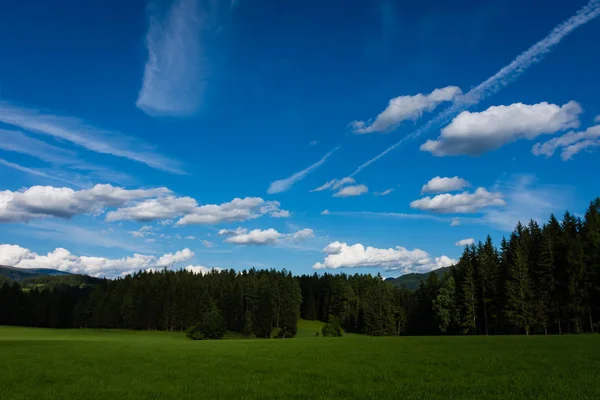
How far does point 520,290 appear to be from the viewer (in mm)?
69938

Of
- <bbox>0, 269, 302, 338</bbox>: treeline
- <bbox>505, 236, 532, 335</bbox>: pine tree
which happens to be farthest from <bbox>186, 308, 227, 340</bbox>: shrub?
<bbox>505, 236, 532, 335</bbox>: pine tree

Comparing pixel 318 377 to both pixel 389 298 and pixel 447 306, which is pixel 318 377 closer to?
pixel 447 306

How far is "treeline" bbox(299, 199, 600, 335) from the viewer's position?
63562mm

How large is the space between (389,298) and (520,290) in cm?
4909

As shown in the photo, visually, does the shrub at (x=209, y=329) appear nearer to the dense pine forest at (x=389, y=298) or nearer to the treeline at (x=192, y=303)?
the dense pine forest at (x=389, y=298)

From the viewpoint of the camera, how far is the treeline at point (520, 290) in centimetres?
6356

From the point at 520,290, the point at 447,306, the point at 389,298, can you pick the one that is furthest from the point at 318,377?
the point at 389,298

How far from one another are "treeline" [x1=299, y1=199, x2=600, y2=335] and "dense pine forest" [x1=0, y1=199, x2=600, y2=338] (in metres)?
0.20

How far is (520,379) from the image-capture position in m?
19.1

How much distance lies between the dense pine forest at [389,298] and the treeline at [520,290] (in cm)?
20

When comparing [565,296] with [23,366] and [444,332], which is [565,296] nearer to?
[444,332]

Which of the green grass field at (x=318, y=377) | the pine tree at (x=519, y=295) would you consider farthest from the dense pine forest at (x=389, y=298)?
the green grass field at (x=318, y=377)

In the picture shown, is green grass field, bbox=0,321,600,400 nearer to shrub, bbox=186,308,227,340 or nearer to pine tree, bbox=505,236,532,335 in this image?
pine tree, bbox=505,236,532,335

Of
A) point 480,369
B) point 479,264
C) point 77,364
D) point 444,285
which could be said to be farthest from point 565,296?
point 77,364
